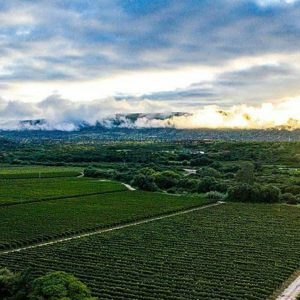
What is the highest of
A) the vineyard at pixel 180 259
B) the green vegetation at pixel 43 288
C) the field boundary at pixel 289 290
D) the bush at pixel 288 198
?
the green vegetation at pixel 43 288

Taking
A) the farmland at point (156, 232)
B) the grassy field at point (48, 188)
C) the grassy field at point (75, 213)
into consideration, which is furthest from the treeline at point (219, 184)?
the grassy field at point (75, 213)

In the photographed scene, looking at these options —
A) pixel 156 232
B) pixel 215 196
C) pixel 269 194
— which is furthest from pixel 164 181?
pixel 156 232

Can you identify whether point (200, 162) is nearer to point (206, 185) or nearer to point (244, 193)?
point (206, 185)

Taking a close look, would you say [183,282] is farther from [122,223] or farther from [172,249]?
[122,223]

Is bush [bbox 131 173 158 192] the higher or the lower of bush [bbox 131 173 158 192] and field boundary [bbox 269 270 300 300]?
the higher

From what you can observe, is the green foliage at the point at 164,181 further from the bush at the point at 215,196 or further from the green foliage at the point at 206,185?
the bush at the point at 215,196

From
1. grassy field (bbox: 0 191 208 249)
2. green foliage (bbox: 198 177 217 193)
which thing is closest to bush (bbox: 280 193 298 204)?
grassy field (bbox: 0 191 208 249)

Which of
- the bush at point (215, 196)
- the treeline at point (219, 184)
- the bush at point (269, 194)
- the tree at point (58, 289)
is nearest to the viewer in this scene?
the tree at point (58, 289)

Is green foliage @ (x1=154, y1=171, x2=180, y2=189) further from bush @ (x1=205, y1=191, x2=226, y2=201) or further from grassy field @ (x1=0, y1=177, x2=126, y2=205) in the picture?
bush @ (x1=205, y1=191, x2=226, y2=201)
